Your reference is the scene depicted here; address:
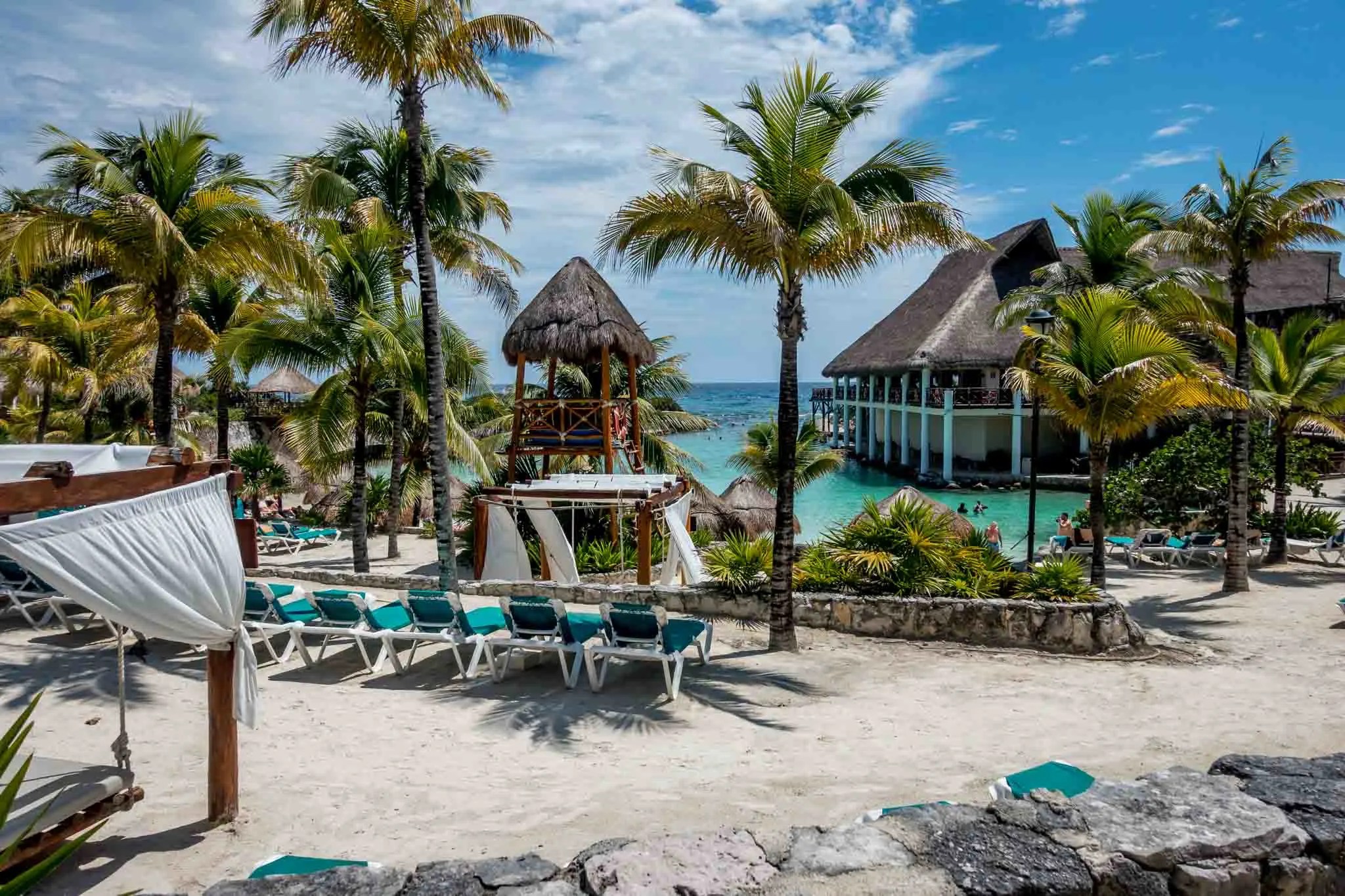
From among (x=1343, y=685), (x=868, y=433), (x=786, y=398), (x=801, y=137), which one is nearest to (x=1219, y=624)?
(x=1343, y=685)

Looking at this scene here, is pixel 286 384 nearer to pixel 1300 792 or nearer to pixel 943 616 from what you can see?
pixel 943 616

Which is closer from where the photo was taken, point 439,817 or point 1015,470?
point 439,817

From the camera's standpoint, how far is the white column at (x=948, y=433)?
33.7 meters

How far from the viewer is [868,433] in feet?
149

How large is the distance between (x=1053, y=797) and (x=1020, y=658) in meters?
5.15

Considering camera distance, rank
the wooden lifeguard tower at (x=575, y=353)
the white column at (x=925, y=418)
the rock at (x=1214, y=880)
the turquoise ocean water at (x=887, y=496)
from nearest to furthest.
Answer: the rock at (x=1214, y=880) → the wooden lifeguard tower at (x=575, y=353) → the turquoise ocean water at (x=887, y=496) → the white column at (x=925, y=418)

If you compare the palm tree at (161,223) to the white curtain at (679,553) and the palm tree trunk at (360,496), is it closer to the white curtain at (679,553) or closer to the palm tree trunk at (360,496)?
the palm tree trunk at (360,496)

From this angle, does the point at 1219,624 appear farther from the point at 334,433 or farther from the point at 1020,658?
the point at 334,433

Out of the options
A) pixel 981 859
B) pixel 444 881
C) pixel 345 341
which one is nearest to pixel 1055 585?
pixel 981 859

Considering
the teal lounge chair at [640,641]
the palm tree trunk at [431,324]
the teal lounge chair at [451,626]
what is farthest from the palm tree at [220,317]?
the teal lounge chair at [640,641]

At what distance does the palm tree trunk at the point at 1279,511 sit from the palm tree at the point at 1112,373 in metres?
5.63

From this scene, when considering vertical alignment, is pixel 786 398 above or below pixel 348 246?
below

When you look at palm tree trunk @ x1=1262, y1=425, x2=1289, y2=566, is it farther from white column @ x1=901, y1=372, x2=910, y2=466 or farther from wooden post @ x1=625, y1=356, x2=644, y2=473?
white column @ x1=901, y1=372, x2=910, y2=466

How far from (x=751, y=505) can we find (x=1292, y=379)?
1004 cm
